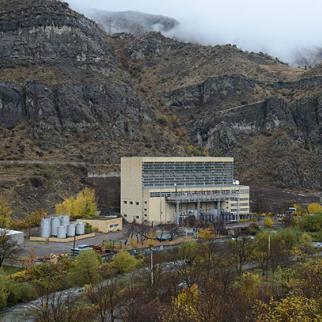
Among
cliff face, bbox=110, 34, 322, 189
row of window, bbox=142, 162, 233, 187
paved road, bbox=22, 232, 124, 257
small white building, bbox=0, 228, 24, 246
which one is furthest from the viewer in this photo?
cliff face, bbox=110, 34, 322, 189

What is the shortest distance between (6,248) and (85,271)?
9.06 meters

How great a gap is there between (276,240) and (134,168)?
24564 millimetres

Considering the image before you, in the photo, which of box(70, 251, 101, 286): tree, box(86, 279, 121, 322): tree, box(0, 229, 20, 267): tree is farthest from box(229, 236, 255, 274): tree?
box(0, 229, 20, 267): tree

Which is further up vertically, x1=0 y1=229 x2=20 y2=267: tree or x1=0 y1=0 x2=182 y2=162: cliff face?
A: x1=0 y1=0 x2=182 y2=162: cliff face

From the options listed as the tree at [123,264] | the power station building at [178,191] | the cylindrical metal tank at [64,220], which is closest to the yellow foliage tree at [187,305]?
the tree at [123,264]

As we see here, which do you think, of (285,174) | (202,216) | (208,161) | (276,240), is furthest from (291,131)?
(276,240)

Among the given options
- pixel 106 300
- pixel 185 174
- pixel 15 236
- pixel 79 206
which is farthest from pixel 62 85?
pixel 106 300

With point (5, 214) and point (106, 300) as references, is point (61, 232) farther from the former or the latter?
point (106, 300)

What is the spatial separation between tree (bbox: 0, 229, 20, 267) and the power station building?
24.4 m

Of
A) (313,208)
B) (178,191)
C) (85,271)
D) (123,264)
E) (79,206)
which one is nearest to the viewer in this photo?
(85,271)

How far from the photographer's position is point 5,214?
5962 cm

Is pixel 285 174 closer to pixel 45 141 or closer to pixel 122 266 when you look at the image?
pixel 45 141

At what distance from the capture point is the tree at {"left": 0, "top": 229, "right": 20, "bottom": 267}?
45250 mm

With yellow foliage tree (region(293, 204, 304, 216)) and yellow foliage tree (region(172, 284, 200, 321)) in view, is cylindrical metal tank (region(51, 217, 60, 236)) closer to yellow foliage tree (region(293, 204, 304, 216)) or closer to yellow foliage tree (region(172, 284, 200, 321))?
yellow foliage tree (region(172, 284, 200, 321))
